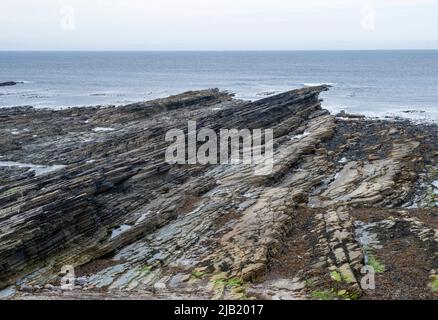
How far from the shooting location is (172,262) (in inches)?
863

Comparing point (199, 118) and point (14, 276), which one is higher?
point (199, 118)

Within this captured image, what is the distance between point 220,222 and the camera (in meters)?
26.2

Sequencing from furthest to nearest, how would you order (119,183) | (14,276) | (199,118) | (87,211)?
(199,118), (119,183), (87,211), (14,276)

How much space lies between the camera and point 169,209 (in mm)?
27797

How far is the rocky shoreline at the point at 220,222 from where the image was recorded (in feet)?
64.3

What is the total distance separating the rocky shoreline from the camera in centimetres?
1961

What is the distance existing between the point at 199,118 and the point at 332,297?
37605 millimetres

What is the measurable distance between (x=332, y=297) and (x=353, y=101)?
6754 centimetres

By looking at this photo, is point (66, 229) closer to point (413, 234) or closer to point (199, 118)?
point (413, 234)

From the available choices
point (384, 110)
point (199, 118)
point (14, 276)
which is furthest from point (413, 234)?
point (384, 110)
